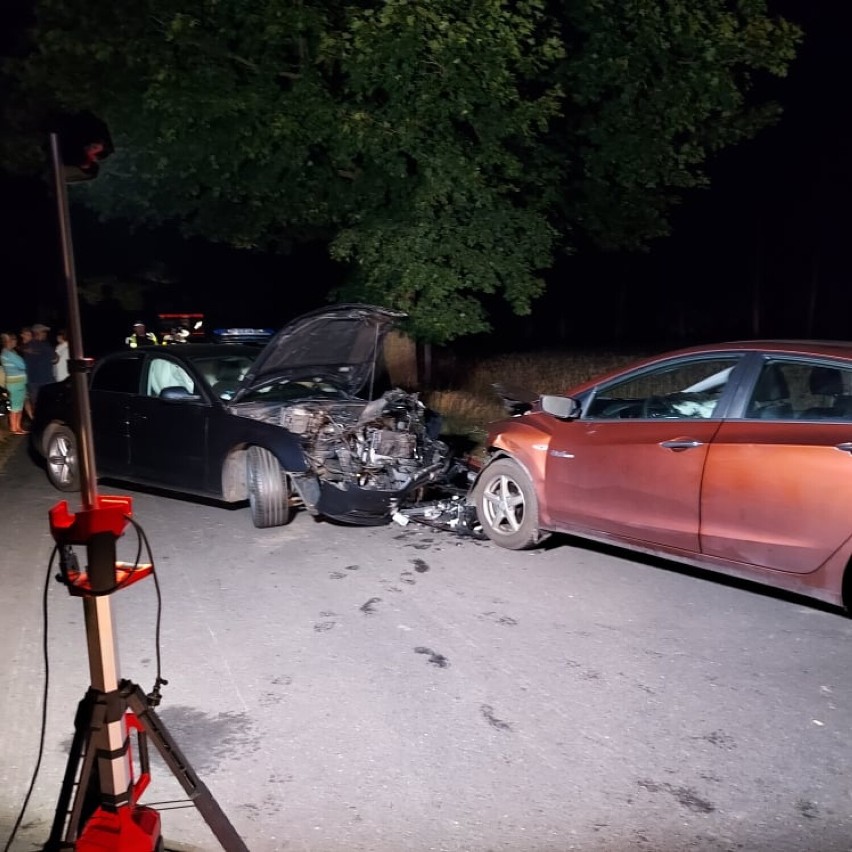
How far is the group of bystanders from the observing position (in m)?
13.0

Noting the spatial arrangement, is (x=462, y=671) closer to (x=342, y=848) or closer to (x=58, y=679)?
(x=342, y=848)

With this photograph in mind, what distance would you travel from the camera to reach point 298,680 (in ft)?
14.9

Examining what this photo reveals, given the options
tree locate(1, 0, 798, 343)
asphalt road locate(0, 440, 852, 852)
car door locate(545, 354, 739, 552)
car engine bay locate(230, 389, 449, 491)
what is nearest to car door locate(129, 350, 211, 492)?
car engine bay locate(230, 389, 449, 491)

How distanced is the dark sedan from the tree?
3.81 m

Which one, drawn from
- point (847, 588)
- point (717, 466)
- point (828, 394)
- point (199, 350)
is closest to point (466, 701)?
point (717, 466)

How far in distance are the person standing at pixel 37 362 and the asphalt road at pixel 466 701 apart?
7.22m

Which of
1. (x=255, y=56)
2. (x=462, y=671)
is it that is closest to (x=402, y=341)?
(x=255, y=56)

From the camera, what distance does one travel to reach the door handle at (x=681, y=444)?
5516 millimetres

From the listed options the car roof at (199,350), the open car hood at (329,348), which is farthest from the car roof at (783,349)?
the car roof at (199,350)

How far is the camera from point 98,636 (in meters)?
2.54

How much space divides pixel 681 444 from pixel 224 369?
4699 millimetres

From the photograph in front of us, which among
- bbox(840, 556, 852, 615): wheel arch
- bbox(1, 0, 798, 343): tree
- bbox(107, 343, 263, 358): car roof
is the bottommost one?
bbox(840, 556, 852, 615): wheel arch

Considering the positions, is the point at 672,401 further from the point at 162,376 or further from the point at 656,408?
the point at 162,376

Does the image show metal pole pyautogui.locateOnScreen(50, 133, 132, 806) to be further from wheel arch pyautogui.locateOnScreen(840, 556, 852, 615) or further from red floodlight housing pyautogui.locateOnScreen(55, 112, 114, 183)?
wheel arch pyautogui.locateOnScreen(840, 556, 852, 615)
